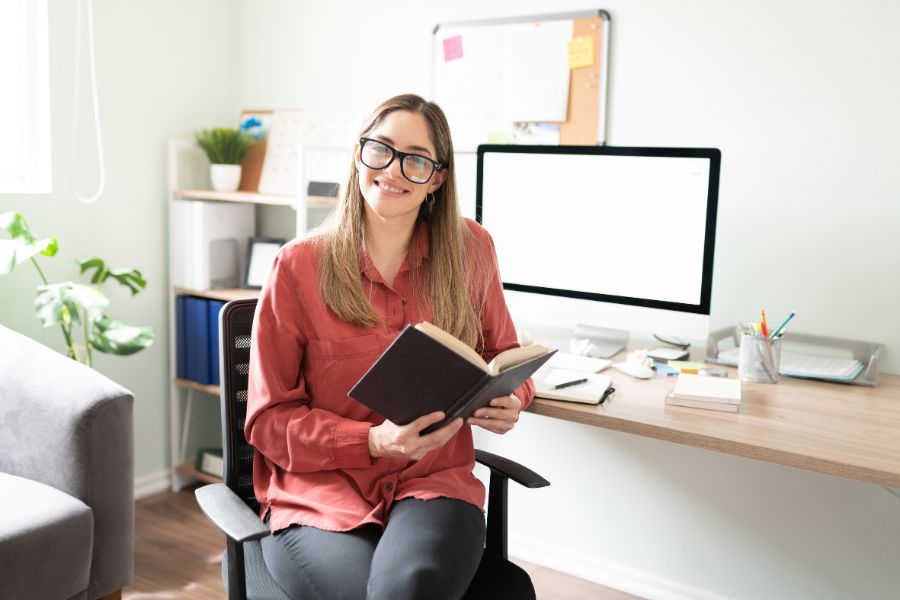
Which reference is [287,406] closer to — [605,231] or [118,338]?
[605,231]

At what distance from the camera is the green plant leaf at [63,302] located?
2305mm

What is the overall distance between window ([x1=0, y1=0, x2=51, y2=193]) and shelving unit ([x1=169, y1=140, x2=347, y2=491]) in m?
0.40

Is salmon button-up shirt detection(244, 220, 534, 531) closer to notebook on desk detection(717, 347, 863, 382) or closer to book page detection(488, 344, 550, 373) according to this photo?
book page detection(488, 344, 550, 373)

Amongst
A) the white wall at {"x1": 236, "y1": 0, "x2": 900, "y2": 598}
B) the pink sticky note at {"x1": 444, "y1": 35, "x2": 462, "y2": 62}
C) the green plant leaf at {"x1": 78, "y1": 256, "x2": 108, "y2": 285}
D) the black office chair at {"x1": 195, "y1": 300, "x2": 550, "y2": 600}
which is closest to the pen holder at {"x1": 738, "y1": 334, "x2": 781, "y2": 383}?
the white wall at {"x1": 236, "y1": 0, "x2": 900, "y2": 598}

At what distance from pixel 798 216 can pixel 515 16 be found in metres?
0.94

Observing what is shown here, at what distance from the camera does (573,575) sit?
8.36ft

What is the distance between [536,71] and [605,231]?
59 centimetres

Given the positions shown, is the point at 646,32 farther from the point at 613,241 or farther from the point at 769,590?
the point at 769,590

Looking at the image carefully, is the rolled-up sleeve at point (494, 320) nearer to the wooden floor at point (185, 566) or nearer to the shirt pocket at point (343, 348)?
the shirt pocket at point (343, 348)

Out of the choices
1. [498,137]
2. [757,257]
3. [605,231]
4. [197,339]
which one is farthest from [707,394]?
[197,339]

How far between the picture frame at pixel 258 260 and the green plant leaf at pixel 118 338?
48cm

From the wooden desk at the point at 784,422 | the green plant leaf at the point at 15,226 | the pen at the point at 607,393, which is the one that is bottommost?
the wooden desk at the point at 784,422

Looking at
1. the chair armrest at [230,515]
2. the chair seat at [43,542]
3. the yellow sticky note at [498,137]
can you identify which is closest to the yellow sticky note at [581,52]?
the yellow sticky note at [498,137]

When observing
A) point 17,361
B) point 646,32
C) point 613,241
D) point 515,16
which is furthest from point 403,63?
point 17,361
